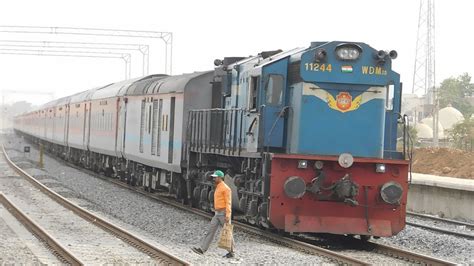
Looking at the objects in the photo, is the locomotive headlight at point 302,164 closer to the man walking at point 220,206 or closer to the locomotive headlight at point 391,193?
the locomotive headlight at point 391,193

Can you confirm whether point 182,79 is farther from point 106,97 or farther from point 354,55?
point 106,97

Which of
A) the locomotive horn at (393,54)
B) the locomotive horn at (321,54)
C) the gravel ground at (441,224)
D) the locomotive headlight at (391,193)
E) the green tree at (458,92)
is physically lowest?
the gravel ground at (441,224)

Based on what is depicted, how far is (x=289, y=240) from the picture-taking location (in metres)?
12.9

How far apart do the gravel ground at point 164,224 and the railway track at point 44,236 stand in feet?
5.36

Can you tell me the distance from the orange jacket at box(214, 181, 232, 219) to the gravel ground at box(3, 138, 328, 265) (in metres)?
→ 0.72

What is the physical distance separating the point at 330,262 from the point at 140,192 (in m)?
13.4

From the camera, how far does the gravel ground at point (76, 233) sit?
1107 centimetres

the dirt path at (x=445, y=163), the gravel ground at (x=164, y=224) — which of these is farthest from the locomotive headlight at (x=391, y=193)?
the dirt path at (x=445, y=163)

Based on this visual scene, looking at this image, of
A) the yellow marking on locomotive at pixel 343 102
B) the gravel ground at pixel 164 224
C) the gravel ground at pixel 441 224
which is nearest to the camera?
the gravel ground at pixel 164 224

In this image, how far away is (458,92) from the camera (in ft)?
376

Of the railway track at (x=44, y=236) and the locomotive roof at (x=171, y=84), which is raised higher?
the locomotive roof at (x=171, y=84)

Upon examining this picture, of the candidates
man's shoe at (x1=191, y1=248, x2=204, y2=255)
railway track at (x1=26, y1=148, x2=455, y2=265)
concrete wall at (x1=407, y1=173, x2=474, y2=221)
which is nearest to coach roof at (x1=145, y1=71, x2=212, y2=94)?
railway track at (x1=26, y1=148, x2=455, y2=265)

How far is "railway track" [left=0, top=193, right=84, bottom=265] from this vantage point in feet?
35.7

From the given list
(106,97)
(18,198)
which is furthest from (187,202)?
(106,97)
